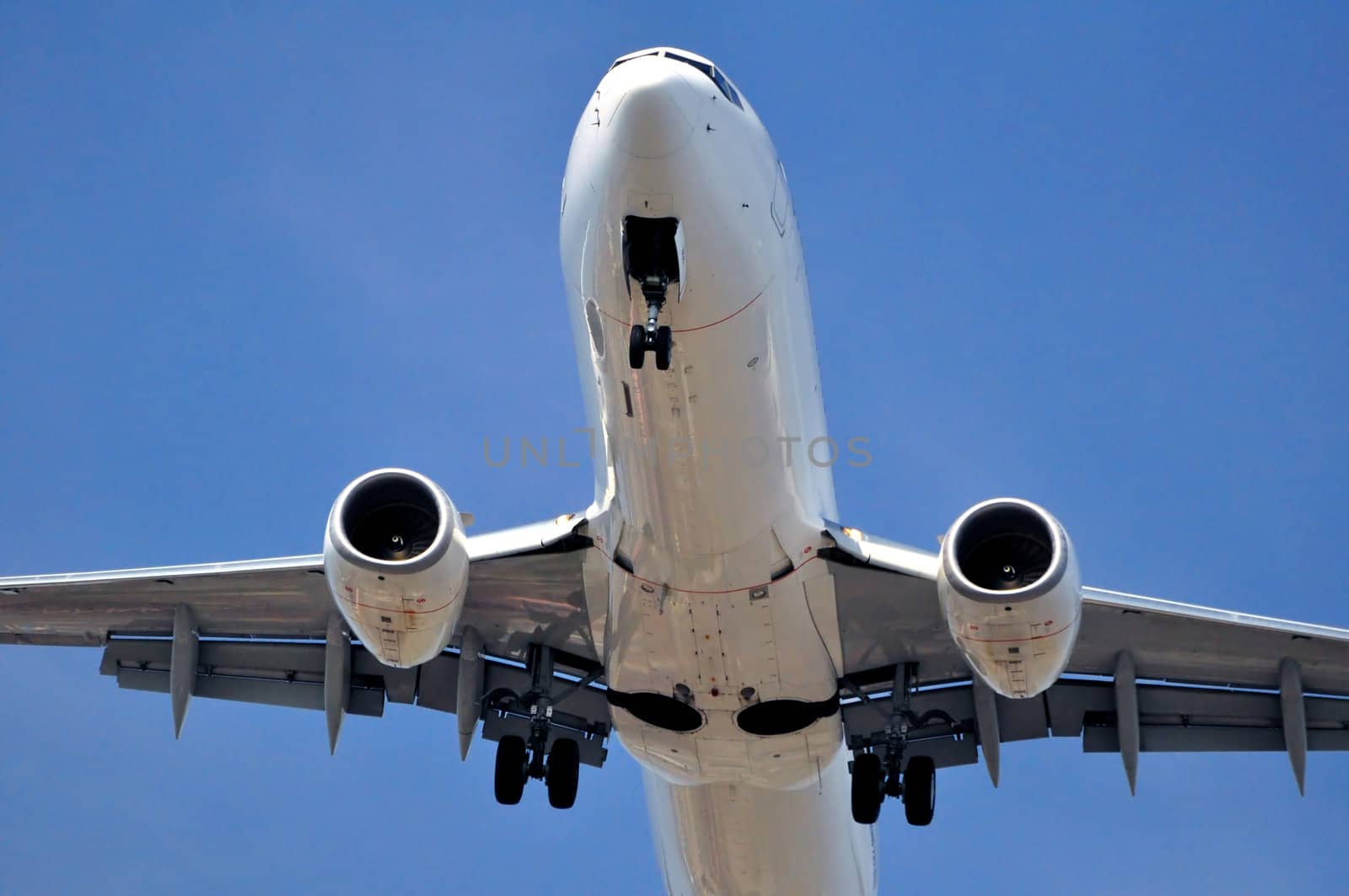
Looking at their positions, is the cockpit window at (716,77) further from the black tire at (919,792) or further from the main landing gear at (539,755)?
the black tire at (919,792)

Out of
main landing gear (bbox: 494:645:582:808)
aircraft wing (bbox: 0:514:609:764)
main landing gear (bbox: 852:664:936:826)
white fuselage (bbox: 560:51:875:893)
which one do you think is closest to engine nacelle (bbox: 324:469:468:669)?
aircraft wing (bbox: 0:514:609:764)

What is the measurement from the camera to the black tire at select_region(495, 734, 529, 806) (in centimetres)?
1736

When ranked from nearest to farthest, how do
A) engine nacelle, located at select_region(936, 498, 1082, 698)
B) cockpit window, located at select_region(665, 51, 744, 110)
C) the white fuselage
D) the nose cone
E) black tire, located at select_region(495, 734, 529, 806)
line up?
the nose cone < the white fuselage < cockpit window, located at select_region(665, 51, 744, 110) < engine nacelle, located at select_region(936, 498, 1082, 698) < black tire, located at select_region(495, 734, 529, 806)

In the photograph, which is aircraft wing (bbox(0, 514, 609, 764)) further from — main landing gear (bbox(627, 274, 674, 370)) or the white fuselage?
main landing gear (bbox(627, 274, 674, 370))

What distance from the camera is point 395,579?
46.8 ft

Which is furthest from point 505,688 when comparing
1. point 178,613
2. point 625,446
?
point 625,446

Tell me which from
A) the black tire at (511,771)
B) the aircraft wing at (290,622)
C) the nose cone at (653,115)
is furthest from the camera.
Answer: the black tire at (511,771)

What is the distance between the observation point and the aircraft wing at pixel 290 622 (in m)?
16.2

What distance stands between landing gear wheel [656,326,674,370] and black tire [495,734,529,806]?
6.20 meters

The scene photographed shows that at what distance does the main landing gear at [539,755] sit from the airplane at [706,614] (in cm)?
3

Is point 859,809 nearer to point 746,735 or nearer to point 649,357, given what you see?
point 746,735

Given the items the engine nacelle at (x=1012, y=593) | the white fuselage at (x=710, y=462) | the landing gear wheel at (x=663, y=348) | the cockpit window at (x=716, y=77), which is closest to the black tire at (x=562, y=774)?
the white fuselage at (x=710, y=462)

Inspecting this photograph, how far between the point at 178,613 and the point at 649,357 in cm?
707

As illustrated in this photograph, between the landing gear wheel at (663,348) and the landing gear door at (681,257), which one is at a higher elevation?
the landing gear door at (681,257)
